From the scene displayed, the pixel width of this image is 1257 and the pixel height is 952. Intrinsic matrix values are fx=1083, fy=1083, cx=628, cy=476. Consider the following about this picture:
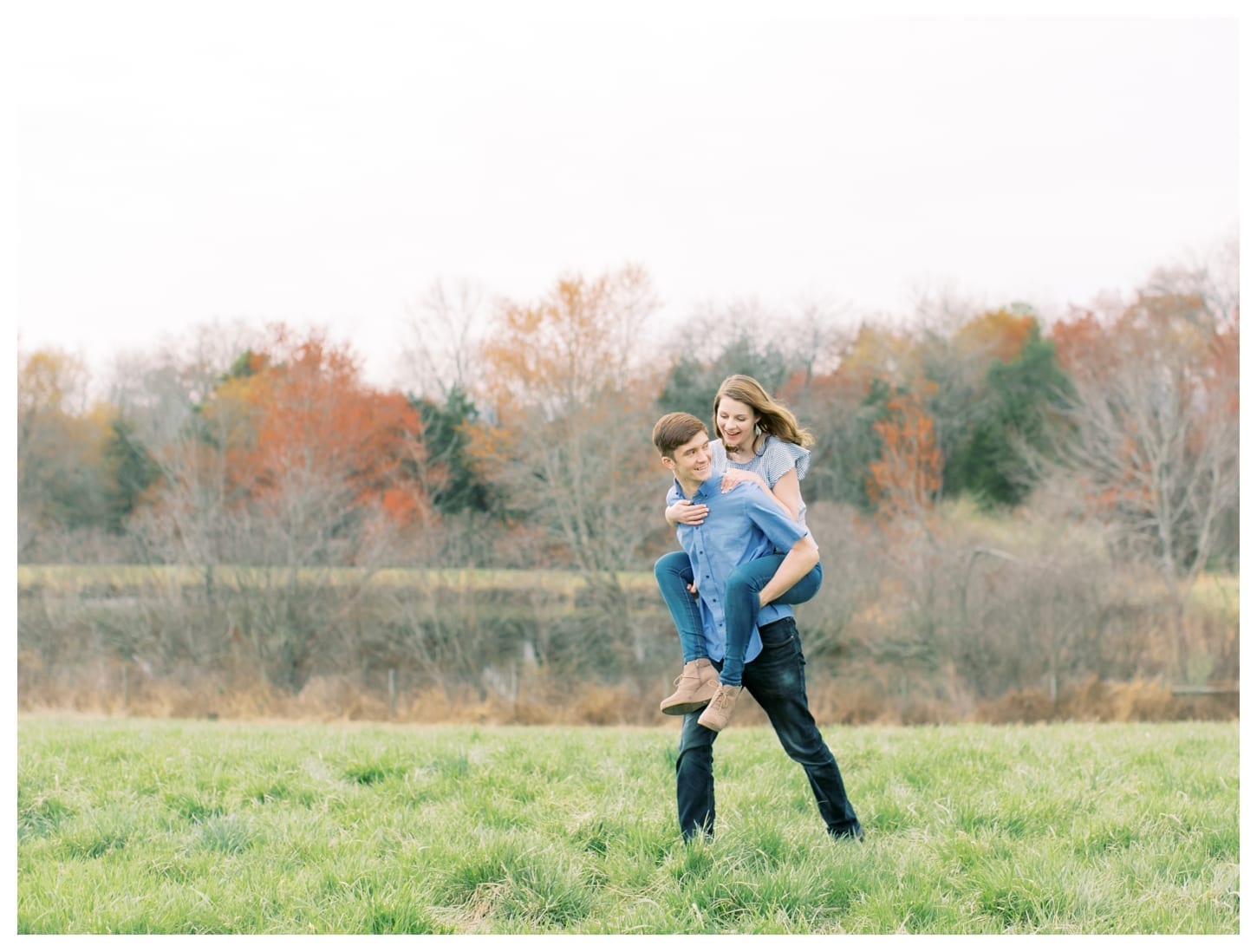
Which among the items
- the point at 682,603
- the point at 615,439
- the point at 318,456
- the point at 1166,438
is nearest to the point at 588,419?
the point at 615,439

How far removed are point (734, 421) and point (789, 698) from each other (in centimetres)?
123

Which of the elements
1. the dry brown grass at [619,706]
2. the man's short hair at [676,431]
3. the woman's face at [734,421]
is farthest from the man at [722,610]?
the dry brown grass at [619,706]

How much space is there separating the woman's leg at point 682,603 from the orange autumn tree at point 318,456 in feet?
100

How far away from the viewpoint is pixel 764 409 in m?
4.70

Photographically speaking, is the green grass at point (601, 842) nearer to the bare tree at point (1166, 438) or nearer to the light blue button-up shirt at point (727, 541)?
the light blue button-up shirt at point (727, 541)

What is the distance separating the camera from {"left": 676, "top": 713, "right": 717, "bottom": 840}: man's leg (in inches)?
187

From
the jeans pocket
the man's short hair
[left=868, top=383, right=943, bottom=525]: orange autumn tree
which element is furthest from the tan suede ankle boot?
[left=868, top=383, right=943, bottom=525]: orange autumn tree

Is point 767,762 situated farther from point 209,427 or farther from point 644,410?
point 209,427

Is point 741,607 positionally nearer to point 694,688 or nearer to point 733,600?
point 733,600

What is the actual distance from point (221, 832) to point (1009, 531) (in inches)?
1225

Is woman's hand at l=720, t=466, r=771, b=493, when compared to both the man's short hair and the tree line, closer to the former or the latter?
the man's short hair

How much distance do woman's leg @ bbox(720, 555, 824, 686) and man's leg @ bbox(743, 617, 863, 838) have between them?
139mm

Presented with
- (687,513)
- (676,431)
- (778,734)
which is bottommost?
(778,734)
